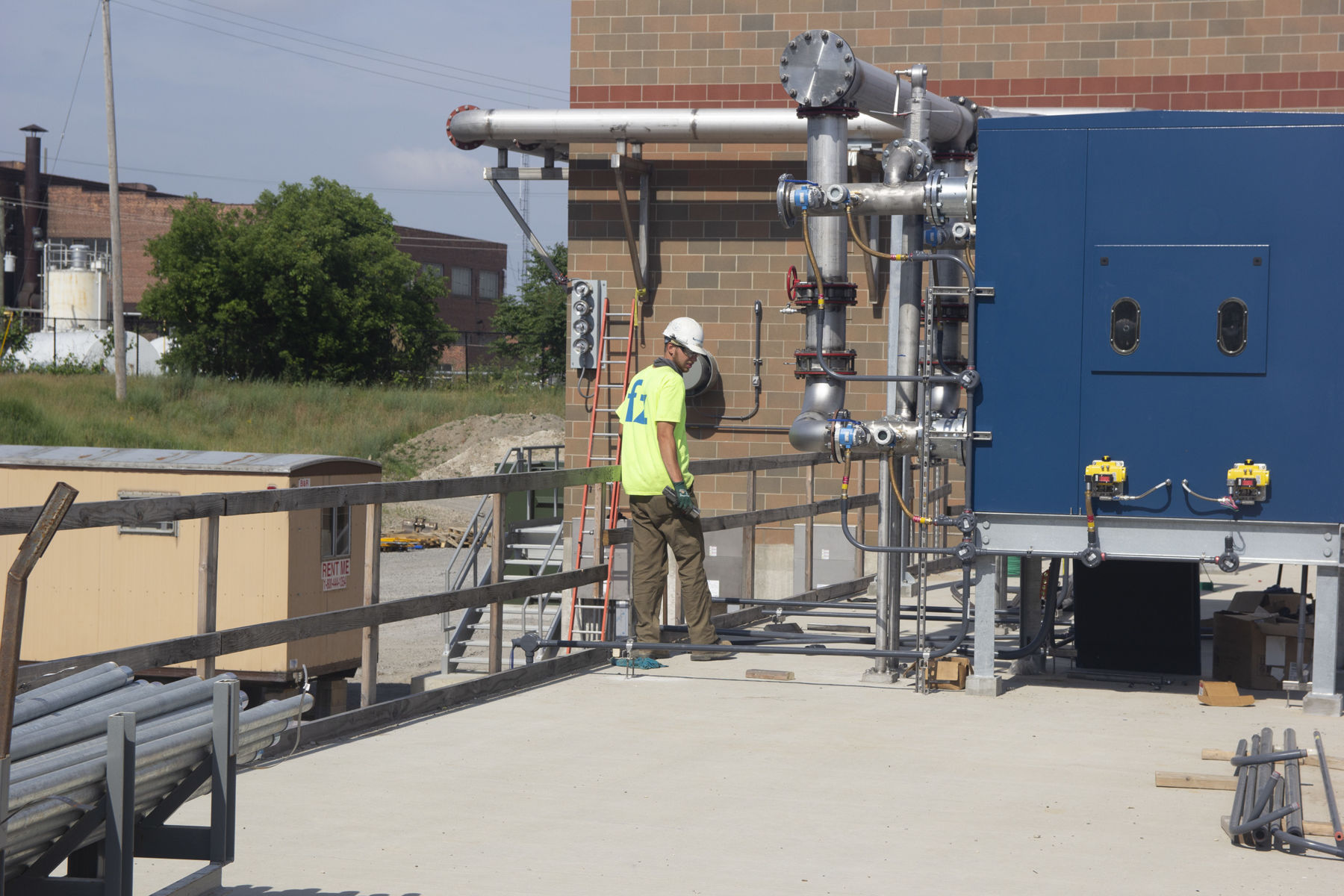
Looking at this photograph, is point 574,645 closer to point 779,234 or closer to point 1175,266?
point 1175,266

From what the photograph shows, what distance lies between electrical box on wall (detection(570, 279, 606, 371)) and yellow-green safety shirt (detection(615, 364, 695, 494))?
8.97 m

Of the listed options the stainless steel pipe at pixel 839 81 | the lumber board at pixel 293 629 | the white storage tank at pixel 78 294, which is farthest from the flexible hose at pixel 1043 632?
the white storage tank at pixel 78 294

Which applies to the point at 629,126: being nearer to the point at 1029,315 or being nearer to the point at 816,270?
the point at 816,270

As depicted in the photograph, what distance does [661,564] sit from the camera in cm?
969

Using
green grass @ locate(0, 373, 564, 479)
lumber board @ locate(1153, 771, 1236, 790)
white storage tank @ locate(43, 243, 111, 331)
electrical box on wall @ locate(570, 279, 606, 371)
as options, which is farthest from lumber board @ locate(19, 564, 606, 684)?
white storage tank @ locate(43, 243, 111, 331)

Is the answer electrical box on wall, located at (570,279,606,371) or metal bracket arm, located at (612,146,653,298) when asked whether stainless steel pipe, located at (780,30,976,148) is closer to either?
metal bracket arm, located at (612,146,653,298)

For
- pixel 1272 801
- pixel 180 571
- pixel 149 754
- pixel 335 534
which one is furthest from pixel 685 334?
pixel 180 571

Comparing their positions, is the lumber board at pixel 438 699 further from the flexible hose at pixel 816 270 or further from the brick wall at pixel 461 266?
the brick wall at pixel 461 266

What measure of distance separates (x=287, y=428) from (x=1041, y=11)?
29813mm

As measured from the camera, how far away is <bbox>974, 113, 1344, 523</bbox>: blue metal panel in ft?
26.8

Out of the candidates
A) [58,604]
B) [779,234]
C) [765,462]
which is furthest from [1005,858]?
[779,234]

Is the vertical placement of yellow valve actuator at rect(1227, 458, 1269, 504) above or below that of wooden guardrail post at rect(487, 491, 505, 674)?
above

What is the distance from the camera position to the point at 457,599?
7887mm

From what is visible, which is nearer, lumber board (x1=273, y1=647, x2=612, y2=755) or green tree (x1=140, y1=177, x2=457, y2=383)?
lumber board (x1=273, y1=647, x2=612, y2=755)
